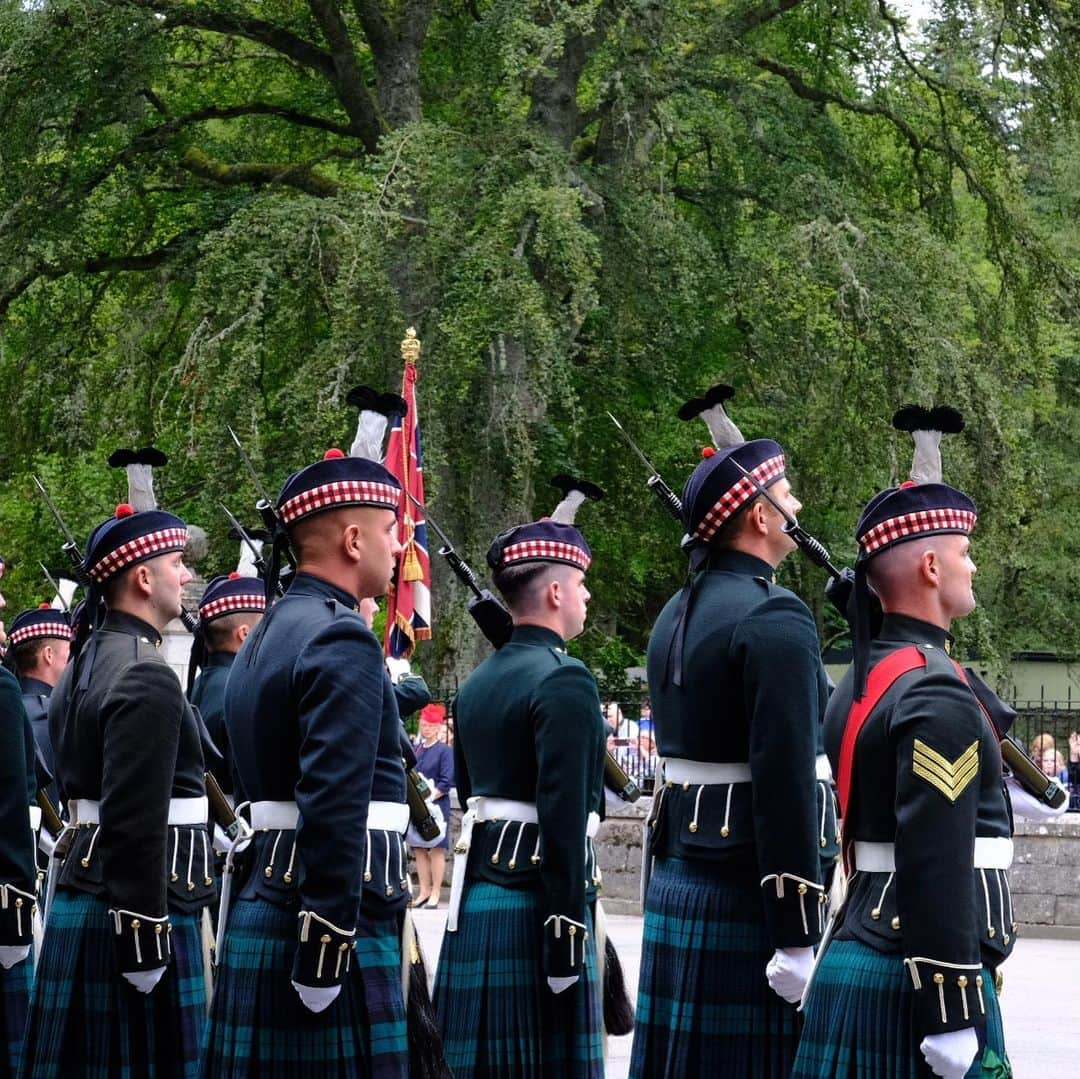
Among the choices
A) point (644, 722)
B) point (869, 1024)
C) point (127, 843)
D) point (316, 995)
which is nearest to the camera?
point (869, 1024)

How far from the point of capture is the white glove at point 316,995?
15.4ft

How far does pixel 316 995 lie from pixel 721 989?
1323 millimetres

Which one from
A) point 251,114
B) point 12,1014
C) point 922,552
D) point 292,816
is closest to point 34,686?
point 12,1014

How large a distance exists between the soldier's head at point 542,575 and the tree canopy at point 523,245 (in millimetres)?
11168

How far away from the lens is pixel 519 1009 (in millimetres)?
6285

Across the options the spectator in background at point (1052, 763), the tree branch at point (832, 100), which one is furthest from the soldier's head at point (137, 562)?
the tree branch at point (832, 100)

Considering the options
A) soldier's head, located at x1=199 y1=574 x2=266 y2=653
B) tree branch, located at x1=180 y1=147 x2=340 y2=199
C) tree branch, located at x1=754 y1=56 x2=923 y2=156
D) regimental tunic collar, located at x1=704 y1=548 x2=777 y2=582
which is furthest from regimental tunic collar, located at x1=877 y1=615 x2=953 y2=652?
tree branch, located at x1=754 y1=56 x2=923 y2=156

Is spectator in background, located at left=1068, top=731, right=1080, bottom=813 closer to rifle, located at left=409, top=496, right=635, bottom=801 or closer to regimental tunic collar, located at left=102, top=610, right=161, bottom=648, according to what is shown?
rifle, located at left=409, top=496, right=635, bottom=801

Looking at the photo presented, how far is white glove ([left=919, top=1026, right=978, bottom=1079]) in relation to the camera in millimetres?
4234

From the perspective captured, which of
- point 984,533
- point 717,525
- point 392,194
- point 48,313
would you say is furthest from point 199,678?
point 48,313

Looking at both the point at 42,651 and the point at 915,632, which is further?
the point at 42,651

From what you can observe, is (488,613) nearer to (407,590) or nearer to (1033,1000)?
(407,590)

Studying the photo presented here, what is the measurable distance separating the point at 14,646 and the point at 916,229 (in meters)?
12.5

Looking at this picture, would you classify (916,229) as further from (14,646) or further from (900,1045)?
(900,1045)
